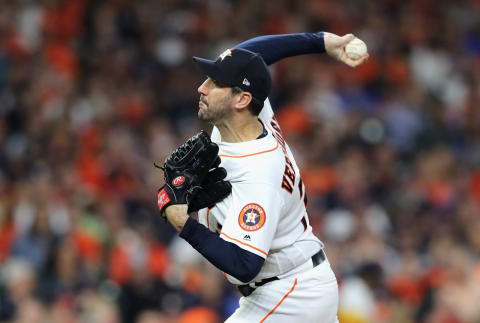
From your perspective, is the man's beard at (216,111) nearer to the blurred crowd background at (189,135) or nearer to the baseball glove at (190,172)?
the baseball glove at (190,172)

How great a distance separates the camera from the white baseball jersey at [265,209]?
11.4 ft

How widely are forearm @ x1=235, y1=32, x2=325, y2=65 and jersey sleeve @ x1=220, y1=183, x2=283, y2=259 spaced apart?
0.91 meters

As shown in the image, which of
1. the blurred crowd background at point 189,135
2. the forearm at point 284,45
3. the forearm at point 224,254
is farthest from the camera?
the blurred crowd background at point 189,135

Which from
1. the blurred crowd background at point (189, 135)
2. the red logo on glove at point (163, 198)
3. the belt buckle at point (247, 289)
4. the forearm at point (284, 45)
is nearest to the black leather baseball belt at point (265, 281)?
the belt buckle at point (247, 289)

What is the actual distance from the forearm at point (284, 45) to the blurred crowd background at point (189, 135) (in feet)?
8.10

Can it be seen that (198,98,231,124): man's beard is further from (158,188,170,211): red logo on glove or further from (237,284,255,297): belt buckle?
(237,284,255,297): belt buckle

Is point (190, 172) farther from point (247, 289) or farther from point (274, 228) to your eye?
point (247, 289)

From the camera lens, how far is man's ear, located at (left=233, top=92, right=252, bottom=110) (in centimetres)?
368

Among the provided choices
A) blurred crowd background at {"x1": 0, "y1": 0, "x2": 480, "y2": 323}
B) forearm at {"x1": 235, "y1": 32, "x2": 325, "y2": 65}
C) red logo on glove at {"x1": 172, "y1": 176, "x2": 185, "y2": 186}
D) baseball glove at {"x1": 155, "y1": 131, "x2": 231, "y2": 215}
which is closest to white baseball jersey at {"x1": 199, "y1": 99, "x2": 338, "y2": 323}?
baseball glove at {"x1": 155, "y1": 131, "x2": 231, "y2": 215}

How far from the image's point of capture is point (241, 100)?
3689 millimetres

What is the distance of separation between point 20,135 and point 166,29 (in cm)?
234

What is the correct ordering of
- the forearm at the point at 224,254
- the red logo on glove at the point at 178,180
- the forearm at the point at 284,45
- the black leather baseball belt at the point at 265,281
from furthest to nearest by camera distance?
the forearm at the point at 284,45
the black leather baseball belt at the point at 265,281
the red logo on glove at the point at 178,180
the forearm at the point at 224,254

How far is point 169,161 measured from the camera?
141 inches

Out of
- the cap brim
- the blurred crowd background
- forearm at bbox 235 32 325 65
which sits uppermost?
forearm at bbox 235 32 325 65
